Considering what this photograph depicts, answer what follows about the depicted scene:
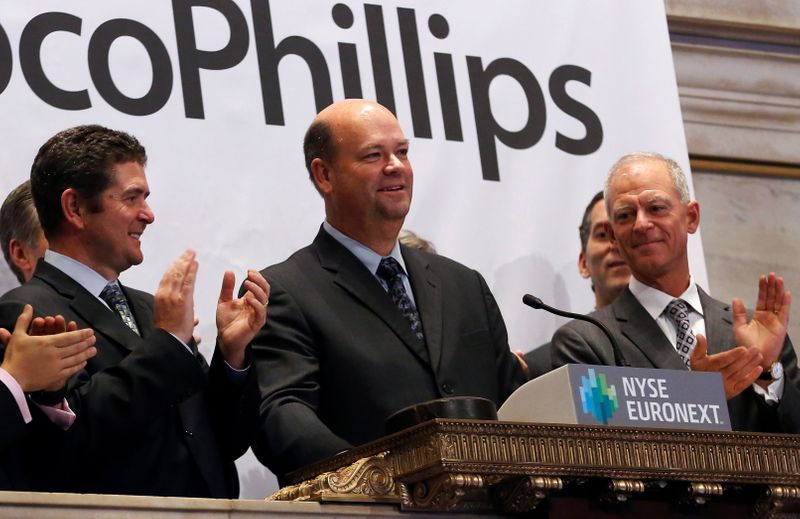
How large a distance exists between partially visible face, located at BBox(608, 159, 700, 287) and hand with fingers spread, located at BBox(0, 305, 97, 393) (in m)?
Answer: 1.65

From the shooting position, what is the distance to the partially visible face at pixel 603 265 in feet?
15.0

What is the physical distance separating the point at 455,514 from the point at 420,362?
2.73ft

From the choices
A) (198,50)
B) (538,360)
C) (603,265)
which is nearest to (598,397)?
(538,360)

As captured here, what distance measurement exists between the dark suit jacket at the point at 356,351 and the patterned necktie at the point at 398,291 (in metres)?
0.02

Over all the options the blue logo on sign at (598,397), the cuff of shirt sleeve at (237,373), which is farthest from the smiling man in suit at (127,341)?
the blue logo on sign at (598,397)

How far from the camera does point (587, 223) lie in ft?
15.4

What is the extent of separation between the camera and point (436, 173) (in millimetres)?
4574

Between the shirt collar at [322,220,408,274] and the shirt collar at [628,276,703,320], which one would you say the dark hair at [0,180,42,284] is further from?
the shirt collar at [628,276,703,320]

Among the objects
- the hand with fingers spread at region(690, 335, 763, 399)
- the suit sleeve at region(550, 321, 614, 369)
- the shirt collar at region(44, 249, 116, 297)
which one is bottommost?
the hand with fingers spread at region(690, 335, 763, 399)

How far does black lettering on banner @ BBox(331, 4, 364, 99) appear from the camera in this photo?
14.7 ft

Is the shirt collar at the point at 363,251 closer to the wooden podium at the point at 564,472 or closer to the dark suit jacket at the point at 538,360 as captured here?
the dark suit jacket at the point at 538,360

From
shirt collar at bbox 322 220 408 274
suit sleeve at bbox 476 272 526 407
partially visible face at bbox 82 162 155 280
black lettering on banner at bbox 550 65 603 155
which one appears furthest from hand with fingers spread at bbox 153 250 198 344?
black lettering on banner at bbox 550 65 603 155

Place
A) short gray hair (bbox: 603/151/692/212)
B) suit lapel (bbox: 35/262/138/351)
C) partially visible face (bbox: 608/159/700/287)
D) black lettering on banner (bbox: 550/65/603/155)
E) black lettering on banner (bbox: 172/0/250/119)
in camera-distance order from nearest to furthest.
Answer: suit lapel (bbox: 35/262/138/351) → partially visible face (bbox: 608/159/700/287) → short gray hair (bbox: 603/151/692/212) → black lettering on banner (bbox: 172/0/250/119) → black lettering on banner (bbox: 550/65/603/155)

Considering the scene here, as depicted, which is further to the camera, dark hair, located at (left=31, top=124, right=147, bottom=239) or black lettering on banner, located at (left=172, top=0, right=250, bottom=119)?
black lettering on banner, located at (left=172, top=0, right=250, bottom=119)
